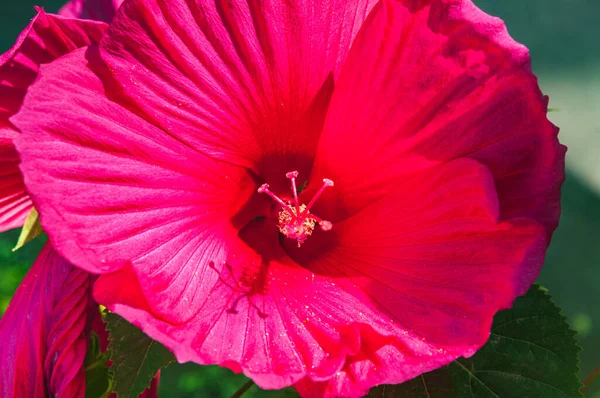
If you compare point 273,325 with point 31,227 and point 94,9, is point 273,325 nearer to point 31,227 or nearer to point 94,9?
point 31,227

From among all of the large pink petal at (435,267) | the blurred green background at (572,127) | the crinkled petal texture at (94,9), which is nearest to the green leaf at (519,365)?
the large pink petal at (435,267)

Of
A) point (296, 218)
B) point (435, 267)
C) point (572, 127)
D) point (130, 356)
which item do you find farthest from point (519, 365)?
point (572, 127)

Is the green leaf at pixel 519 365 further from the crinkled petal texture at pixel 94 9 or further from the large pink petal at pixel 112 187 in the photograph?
the crinkled petal texture at pixel 94 9

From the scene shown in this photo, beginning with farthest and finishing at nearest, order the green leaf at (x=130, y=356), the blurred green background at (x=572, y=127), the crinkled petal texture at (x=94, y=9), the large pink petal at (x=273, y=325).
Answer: the blurred green background at (x=572, y=127) → the crinkled petal texture at (x=94, y=9) → the green leaf at (x=130, y=356) → the large pink petal at (x=273, y=325)

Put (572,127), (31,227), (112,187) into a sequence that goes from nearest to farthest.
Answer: (112,187) → (31,227) → (572,127)

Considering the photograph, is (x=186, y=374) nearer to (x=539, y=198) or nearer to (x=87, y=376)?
(x=87, y=376)
